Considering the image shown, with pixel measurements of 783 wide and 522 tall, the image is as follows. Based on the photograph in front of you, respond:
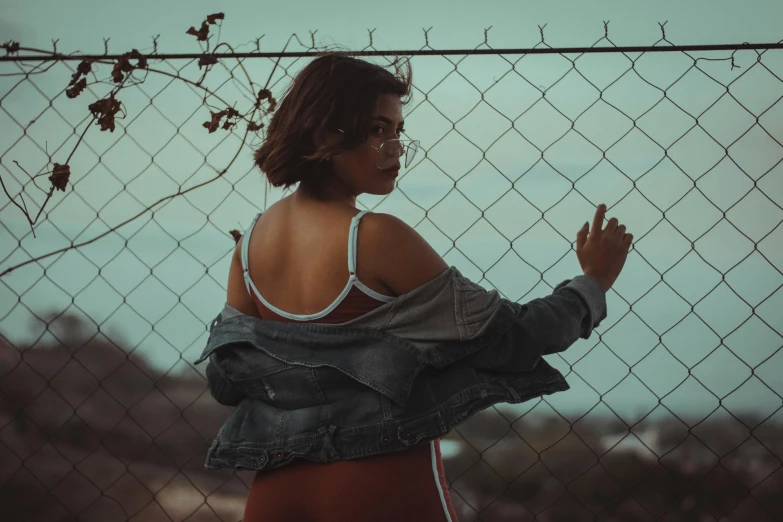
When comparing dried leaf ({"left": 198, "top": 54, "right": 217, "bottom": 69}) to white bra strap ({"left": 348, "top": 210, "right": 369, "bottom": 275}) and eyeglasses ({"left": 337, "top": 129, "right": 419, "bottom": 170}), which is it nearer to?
eyeglasses ({"left": 337, "top": 129, "right": 419, "bottom": 170})

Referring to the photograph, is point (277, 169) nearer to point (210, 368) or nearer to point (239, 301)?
point (239, 301)

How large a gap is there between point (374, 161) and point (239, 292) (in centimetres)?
33

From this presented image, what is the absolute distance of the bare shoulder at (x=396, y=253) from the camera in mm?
1194

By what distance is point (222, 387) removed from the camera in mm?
1384

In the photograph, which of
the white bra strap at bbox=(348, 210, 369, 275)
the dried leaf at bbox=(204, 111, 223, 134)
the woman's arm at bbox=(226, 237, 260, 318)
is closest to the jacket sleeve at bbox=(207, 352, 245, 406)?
the woman's arm at bbox=(226, 237, 260, 318)

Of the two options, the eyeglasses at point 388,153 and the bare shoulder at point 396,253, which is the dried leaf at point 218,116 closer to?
the eyeglasses at point 388,153

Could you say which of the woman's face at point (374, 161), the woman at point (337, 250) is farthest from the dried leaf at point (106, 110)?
the woman's face at point (374, 161)

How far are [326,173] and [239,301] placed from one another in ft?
0.92

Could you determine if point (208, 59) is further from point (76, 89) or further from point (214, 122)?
point (76, 89)

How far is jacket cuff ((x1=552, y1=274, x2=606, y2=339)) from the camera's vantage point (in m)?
1.30

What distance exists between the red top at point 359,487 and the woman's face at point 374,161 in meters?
0.12

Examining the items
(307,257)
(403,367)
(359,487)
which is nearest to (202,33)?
(307,257)

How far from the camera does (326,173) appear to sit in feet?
4.24

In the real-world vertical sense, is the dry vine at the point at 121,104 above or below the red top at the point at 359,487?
above
